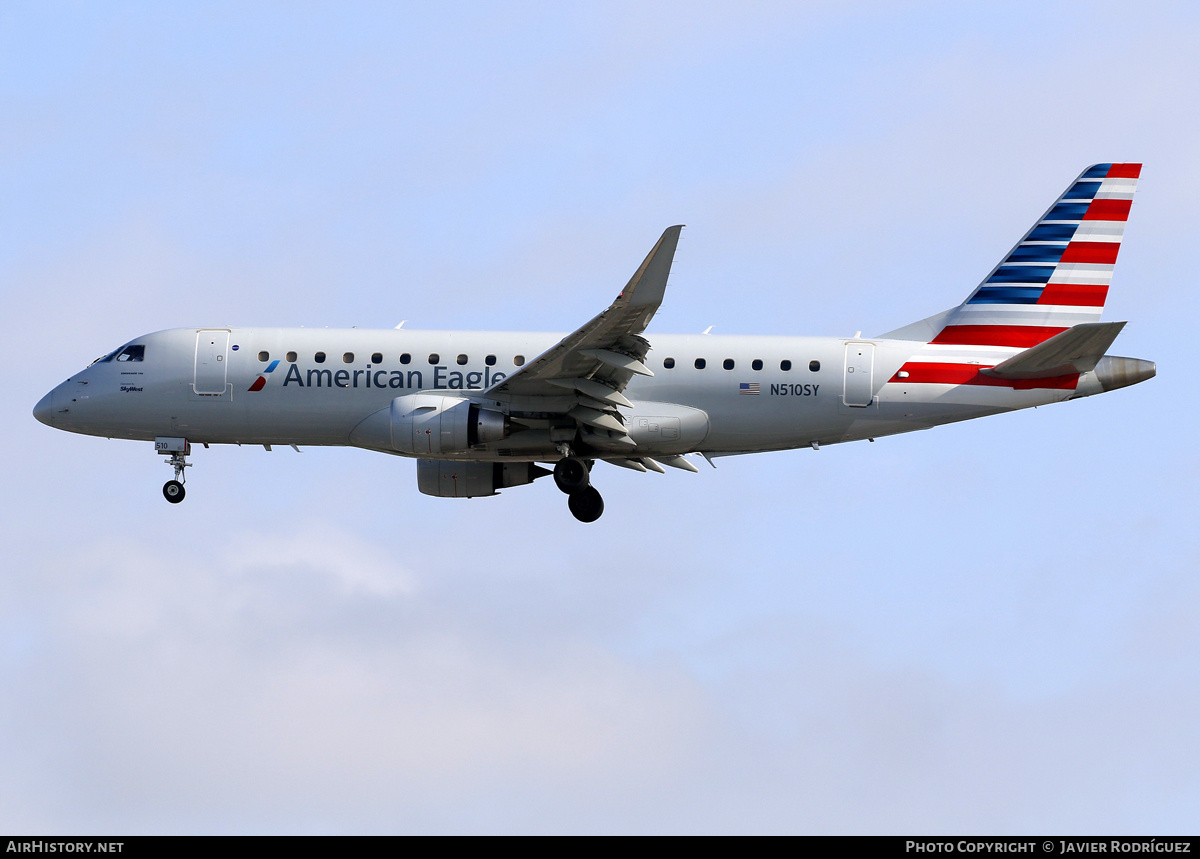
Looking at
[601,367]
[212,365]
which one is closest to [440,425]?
[601,367]

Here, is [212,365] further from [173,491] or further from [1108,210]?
[1108,210]

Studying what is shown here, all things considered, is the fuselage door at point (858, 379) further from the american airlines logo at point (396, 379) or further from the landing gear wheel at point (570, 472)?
the american airlines logo at point (396, 379)

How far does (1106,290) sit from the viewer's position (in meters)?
43.7

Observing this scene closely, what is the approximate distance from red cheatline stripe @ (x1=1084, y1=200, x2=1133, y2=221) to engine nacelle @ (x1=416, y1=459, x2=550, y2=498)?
16.7 m

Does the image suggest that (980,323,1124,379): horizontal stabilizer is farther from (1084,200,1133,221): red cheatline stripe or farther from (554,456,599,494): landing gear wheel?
(554,456,599,494): landing gear wheel

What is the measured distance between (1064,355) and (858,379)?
5.02 m

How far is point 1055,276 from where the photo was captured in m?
43.6

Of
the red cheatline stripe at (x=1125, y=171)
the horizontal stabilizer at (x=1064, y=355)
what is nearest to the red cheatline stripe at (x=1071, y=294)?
the red cheatline stripe at (x=1125, y=171)

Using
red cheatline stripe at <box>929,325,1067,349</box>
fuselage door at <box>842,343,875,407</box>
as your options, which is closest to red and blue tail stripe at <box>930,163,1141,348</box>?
red cheatline stripe at <box>929,325,1067,349</box>

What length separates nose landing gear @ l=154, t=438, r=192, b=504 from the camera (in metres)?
42.2

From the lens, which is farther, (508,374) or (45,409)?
(45,409)
